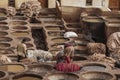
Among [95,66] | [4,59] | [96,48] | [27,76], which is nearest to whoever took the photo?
[27,76]

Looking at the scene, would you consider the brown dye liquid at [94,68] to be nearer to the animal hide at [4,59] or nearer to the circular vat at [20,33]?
the animal hide at [4,59]

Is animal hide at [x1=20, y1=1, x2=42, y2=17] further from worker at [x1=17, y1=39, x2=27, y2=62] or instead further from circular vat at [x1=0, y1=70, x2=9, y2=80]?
circular vat at [x1=0, y1=70, x2=9, y2=80]

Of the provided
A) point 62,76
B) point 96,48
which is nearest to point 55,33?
point 96,48

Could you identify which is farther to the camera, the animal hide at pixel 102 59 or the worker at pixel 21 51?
the worker at pixel 21 51

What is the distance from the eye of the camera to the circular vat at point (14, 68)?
18708 millimetres

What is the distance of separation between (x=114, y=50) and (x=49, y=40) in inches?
156

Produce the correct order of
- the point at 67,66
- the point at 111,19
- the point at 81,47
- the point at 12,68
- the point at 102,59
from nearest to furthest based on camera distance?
the point at 67,66 < the point at 12,68 < the point at 102,59 < the point at 81,47 < the point at 111,19

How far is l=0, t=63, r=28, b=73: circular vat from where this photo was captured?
737 inches

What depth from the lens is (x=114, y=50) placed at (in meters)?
23.9

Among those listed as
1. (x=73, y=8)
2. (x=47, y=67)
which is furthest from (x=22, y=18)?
(x=47, y=67)

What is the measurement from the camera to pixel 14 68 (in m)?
19.1

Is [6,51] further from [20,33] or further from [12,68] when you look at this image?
[12,68]

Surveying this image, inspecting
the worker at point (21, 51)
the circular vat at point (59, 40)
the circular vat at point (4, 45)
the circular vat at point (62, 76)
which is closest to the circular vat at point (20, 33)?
the circular vat at point (59, 40)

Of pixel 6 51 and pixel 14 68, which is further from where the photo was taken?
pixel 6 51
